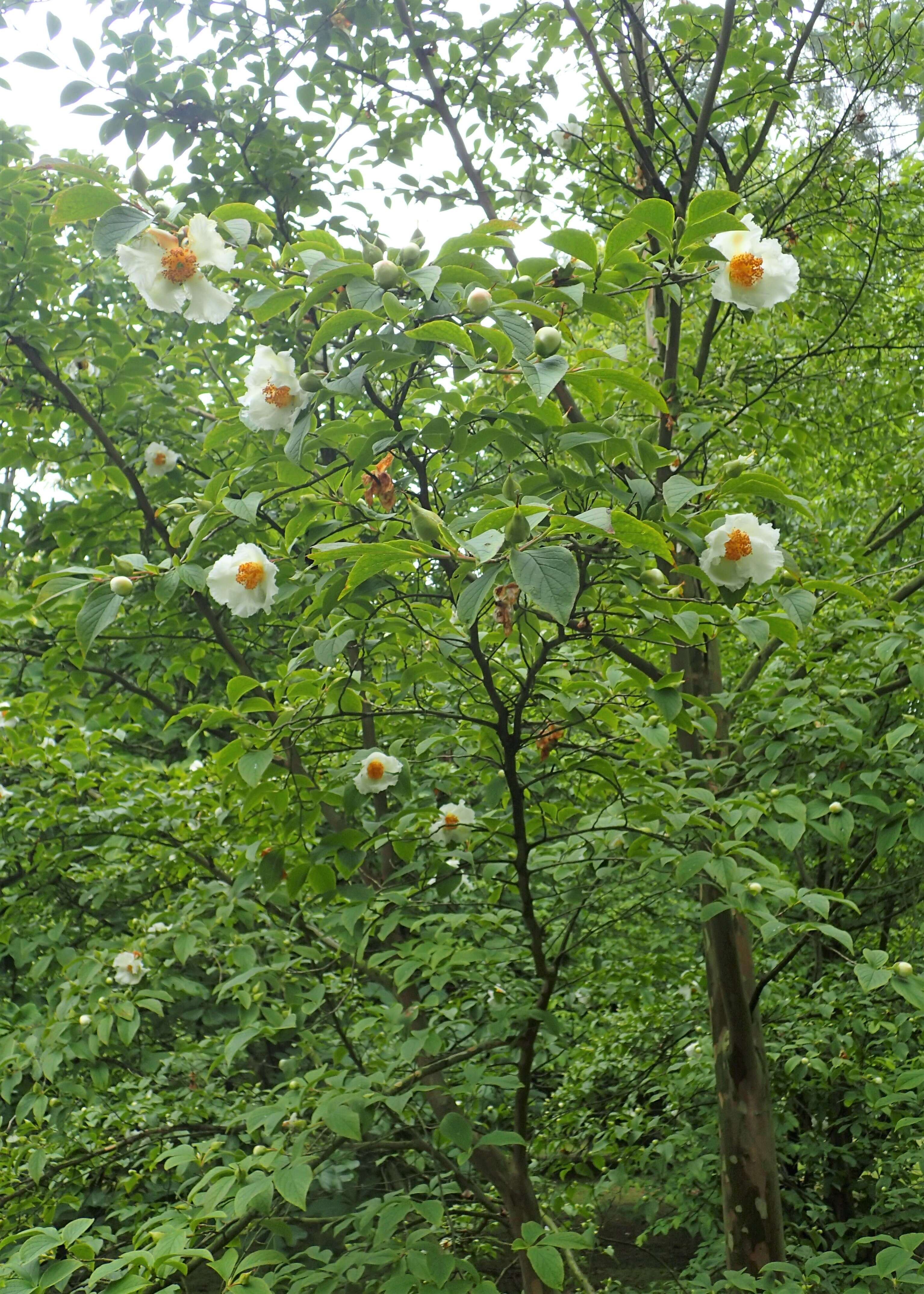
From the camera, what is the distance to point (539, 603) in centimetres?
105

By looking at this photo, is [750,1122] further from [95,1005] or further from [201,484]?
[201,484]

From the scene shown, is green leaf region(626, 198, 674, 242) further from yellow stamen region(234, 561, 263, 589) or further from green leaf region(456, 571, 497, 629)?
yellow stamen region(234, 561, 263, 589)

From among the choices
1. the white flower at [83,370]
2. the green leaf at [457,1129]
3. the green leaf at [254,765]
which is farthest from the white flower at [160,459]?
the green leaf at [457,1129]

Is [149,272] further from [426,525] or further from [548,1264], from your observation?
[548,1264]

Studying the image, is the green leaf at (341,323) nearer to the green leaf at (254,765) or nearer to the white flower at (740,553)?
the white flower at (740,553)

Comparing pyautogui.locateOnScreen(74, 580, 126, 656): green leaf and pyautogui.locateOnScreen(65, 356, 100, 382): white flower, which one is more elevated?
pyautogui.locateOnScreen(65, 356, 100, 382): white flower

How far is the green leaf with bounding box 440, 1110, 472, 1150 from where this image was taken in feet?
6.08

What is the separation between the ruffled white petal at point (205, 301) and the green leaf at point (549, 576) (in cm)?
79

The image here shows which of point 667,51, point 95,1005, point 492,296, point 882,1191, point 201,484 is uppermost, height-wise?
point 667,51

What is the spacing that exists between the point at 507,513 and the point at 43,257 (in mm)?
2209

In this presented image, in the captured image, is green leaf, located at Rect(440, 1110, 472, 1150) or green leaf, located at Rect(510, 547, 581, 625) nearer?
green leaf, located at Rect(510, 547, 581, 625)

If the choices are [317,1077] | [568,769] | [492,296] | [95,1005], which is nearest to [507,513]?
[492,296]

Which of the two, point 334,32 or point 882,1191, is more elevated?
point 334,32

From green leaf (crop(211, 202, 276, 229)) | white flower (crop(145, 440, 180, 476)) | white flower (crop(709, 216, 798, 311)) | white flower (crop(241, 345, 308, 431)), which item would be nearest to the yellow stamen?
white flower (crop(241, 345, 308, 431))
